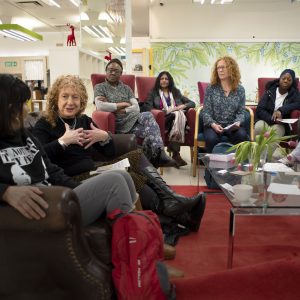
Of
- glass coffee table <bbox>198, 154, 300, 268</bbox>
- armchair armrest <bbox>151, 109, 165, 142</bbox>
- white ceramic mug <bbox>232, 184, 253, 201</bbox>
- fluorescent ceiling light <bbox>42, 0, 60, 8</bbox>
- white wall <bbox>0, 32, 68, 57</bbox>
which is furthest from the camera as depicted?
white wall <bbox>0, 32, 68, 57</bbox>

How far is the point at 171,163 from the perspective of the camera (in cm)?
325

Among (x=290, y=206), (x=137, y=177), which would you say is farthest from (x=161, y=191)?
(x=290, y=206)

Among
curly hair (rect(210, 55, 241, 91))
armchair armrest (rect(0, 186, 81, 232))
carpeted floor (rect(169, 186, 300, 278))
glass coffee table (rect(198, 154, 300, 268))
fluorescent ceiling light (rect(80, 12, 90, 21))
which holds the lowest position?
carpeted floor (rect(169, 186, 300, 278))

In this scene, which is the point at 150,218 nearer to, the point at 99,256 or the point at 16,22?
the point at 99,256

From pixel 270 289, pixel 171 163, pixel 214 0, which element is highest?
pixel 214 0

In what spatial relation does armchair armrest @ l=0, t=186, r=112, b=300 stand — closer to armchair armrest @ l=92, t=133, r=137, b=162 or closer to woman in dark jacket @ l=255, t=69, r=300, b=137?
armchair armrest @ l=92, t=133, r=137, b=162

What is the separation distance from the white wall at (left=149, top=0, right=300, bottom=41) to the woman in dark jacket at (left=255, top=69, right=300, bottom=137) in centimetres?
344

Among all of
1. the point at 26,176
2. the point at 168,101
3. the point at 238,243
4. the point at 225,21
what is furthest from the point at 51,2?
the point at 26,176

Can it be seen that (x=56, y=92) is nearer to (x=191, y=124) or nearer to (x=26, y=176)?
(x=26, y=176)

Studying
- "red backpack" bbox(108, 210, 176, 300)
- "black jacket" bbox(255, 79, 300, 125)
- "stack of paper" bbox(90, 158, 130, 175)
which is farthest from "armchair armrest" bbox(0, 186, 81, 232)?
"black jacket" bbox(255, 79, 300, 125)

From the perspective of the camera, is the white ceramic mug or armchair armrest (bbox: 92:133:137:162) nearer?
the white ceramic mug

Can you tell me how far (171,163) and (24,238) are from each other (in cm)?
219

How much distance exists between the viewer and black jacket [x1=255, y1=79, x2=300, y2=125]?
4109 mm

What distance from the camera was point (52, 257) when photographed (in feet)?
3.91
